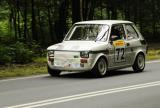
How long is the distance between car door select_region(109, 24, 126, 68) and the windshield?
0.95 feet

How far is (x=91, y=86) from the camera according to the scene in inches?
562

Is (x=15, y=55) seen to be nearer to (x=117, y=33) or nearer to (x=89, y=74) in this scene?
(x=89, y=74)

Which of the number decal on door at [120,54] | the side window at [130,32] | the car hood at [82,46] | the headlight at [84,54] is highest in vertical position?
the side window at [130,32]

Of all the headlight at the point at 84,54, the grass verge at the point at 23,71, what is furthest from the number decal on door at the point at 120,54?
the grass verge at the point at 23,71

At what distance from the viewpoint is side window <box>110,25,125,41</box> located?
17.4m

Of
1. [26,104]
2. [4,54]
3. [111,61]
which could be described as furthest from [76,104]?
[4,54]

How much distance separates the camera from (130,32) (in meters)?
18.6

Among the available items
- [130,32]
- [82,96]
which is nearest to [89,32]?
[130,32]

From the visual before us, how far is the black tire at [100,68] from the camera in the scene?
16.4 meters

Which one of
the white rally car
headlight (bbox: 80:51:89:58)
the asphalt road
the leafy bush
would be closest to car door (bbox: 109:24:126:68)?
the white rally car

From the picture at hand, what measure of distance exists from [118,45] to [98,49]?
4.32 feet

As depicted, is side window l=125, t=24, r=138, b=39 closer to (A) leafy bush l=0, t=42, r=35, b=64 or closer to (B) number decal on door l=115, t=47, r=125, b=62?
(B) number decal on door l=115, t=47, r=125, b=62

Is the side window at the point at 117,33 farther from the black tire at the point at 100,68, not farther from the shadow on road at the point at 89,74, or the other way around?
the shadow on road at the point at 89,74

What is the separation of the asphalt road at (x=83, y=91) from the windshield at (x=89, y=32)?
1.20 metres
